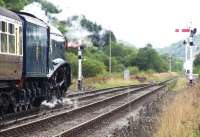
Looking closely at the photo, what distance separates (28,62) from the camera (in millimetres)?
21688

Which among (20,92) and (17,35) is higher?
(17,35)

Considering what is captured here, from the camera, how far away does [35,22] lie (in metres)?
22.8

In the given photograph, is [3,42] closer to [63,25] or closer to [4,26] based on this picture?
[4,26]

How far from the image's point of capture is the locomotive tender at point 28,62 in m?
19.1

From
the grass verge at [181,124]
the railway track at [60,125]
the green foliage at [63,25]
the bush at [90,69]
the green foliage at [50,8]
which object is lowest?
the railway track at [60,125]

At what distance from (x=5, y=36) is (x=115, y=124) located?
14.6 ft

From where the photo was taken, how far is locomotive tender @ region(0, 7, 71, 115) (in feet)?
62.6

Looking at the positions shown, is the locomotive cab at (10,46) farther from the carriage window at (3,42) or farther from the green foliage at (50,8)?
the green foliage at (50,8)

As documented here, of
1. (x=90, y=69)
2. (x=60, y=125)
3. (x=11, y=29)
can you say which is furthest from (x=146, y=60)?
(x=60, y=125)

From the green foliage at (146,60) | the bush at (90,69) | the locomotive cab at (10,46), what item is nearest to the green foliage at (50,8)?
the bush at (90,69)

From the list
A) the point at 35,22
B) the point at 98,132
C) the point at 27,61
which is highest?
the point at 35,22

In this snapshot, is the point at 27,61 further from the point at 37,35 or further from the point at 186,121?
the point at 186,121

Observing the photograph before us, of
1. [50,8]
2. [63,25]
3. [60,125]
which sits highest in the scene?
[50,8]

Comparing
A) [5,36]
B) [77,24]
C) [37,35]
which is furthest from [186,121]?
[77,24]
